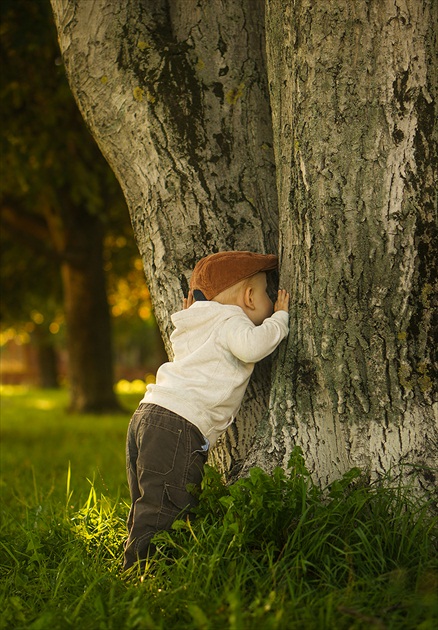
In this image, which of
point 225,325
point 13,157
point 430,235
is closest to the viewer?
point 430,235

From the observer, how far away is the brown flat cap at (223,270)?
10.8 feet

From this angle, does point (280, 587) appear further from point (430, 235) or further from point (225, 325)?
point (430, 235)

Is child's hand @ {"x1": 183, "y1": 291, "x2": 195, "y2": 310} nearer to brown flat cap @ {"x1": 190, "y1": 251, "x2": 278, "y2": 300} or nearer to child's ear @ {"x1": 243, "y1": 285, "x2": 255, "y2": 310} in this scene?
brown flat cap @ {"x1": 190, "y1": 251, "x2": 278, "y2": 300}

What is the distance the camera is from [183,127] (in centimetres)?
356

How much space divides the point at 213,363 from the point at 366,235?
909 mm

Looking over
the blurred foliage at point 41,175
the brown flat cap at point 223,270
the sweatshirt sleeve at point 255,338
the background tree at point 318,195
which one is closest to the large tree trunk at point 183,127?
the background tree at point 318,195

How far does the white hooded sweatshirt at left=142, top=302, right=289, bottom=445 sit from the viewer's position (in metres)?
3.16

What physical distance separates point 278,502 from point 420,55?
6.59 feet

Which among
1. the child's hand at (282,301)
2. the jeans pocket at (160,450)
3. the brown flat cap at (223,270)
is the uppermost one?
the brown flat cap at (223,270)

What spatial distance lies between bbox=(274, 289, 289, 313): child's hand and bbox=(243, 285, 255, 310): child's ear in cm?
13

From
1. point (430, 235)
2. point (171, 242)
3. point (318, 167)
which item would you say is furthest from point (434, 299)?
point (171, 242)

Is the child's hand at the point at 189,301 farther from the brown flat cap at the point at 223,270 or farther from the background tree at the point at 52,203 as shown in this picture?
the background tree at the point at 52,203

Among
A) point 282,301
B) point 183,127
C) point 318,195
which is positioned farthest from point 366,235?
point 183,127

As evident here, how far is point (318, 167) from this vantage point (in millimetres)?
3137
